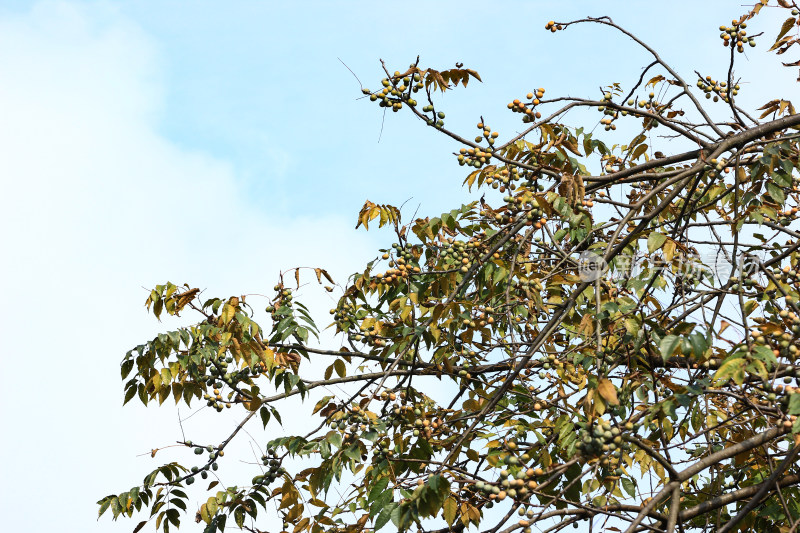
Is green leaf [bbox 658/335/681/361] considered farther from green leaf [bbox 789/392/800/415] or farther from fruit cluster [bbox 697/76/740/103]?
fruit cluster [bbox 697/76/740/103]

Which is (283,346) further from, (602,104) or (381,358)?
(602,104)

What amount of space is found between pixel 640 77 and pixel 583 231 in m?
1.03

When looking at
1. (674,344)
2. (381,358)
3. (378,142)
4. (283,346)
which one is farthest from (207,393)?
(674,344)

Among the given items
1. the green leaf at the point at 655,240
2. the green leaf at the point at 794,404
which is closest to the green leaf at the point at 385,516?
the green leaf at the point at 794,404

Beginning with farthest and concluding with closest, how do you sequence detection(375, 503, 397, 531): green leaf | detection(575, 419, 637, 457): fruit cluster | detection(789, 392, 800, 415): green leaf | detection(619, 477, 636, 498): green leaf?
1. detection(619, 477, 636, 498): green leaf
2. detection(375, 503, 397, 531): green leaf
3. detection(575, 419, 637, 457): fruit cluster
4. detection(789, 392, 800, 415): green leaf

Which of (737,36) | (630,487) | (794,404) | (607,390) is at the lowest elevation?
(794,404)

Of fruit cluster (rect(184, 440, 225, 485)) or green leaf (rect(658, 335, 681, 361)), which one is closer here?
green leaf (rect(658, 335, 681, 361))

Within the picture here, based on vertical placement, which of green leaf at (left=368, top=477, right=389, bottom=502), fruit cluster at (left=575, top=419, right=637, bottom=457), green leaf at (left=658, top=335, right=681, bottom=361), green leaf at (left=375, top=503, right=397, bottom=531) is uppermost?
green leaf at (left=368, top=477, right=389, bottom=502)

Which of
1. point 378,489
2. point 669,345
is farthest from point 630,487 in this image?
point 669,345

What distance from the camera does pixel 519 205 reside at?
171 inches

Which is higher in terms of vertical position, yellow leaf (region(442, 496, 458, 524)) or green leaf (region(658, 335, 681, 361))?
green leaf (region(658, 335, 681, 361))

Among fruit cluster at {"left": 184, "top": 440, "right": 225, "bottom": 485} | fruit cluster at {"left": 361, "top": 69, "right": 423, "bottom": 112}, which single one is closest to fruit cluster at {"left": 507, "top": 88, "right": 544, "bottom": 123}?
fruit cluster at {"left": 361, "top": 69, "right": 423, "bottom": 112}

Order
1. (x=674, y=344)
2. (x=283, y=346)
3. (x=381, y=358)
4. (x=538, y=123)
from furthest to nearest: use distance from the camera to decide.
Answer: (x=381, y=358) → (x=283, y=346) → (x=538, y=123) → (x=674, y=344)

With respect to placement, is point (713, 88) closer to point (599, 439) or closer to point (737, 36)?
point (737, 36)
